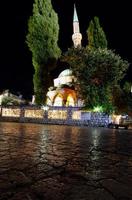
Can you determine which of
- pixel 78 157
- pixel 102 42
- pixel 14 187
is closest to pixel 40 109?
pixel 102 42

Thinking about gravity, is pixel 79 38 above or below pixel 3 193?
above

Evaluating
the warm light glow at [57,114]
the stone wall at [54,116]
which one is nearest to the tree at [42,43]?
the stone wall at [54,116]

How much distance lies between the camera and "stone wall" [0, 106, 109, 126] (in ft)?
103

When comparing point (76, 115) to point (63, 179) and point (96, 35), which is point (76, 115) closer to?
point (96, 35)

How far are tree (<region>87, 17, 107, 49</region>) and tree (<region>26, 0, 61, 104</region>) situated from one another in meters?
5.98

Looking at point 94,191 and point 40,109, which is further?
point 40,109

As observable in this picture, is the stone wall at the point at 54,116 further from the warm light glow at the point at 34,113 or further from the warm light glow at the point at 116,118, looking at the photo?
the warm light glow at the point at 116,118

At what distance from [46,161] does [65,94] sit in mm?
41066

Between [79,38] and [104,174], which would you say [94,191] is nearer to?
[104,174]

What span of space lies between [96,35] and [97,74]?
504 inches

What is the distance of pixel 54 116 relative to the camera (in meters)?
36.3

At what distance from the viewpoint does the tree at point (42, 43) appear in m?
39.1

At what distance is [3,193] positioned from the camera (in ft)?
9.45

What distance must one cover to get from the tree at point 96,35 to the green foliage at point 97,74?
10228mm
